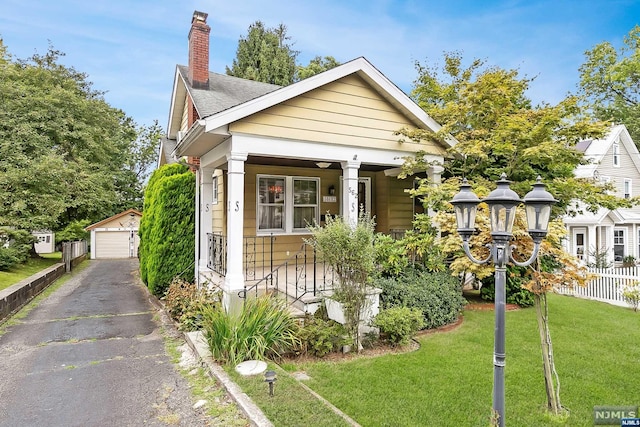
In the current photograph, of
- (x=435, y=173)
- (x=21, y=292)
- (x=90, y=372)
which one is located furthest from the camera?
(x=21, y=292)

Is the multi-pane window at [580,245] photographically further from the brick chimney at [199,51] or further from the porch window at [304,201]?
the brick chimney at [199,51]

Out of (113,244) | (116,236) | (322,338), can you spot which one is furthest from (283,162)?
(113,244)

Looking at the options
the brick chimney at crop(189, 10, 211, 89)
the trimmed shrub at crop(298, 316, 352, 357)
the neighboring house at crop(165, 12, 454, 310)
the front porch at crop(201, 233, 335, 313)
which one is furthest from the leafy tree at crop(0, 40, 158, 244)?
the trimmed shrub at crop(298, 316, 352, 357)

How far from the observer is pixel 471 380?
184 inches

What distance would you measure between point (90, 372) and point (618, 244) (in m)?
24.4

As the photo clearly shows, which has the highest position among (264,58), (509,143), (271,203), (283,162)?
(264,58)

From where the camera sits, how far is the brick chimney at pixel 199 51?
32.6 feet

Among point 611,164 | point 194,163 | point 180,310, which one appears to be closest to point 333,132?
point 194,163

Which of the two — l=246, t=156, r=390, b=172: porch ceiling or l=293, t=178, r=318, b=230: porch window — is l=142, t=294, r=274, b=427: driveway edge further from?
l=293, t=178, r=318, b=230: porch window

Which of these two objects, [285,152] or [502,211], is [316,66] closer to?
[285,152]

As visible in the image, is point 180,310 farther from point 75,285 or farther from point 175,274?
point 75,285

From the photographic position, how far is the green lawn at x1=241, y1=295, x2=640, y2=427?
3.85m

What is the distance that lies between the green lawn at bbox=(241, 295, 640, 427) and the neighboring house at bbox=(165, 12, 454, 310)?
2741 millimetres

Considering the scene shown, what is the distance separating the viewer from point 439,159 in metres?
9.09
